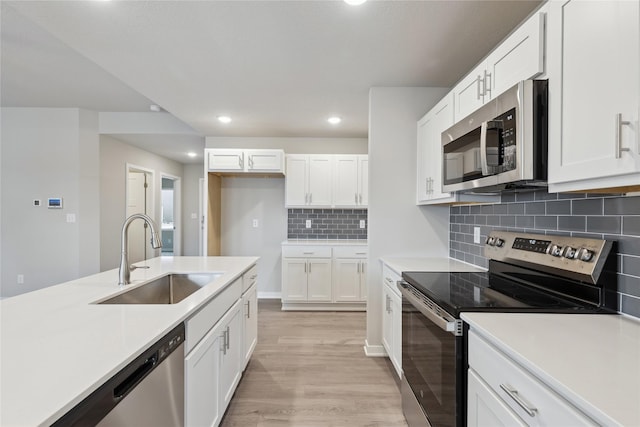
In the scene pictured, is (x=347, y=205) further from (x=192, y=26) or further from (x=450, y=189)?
(x=192, y=26)

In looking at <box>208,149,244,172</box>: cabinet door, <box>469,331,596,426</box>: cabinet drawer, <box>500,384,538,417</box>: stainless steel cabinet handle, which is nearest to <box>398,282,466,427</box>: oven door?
<box>469,331,596,426</box>: cabinet drawer

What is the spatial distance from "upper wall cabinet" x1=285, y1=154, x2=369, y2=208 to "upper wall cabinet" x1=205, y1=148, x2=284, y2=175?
21 cm

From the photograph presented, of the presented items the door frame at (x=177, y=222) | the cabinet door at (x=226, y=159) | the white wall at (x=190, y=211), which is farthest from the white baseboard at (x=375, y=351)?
the door frame at (x=177, y=222)

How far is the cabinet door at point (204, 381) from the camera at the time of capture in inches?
53.0

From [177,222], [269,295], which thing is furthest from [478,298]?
[177,222]

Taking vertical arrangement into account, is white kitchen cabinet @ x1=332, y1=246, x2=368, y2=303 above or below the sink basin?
below

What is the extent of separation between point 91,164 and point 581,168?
5202 mm

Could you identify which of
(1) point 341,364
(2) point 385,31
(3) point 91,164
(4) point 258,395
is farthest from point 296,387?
(3) point 91,164

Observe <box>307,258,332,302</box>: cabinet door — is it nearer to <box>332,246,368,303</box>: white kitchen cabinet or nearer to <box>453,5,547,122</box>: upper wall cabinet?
<box>332,246,368,303</box>: white kitchen cabinet

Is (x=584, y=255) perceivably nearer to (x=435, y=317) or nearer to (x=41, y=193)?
(x=435, y=317)

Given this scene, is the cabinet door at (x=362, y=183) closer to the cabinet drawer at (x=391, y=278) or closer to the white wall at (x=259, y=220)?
the white wall at (x=259, y=220)

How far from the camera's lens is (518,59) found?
1378 mm

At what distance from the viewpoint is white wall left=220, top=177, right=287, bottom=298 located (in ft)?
15.8

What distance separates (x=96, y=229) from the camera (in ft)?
14.2
